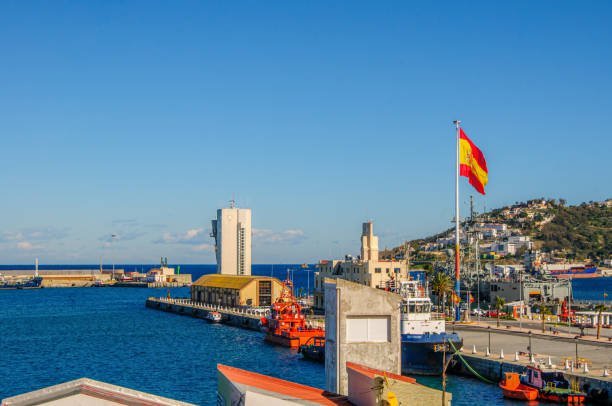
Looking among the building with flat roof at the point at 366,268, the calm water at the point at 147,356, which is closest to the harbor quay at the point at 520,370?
the calm water at the point at 147,356

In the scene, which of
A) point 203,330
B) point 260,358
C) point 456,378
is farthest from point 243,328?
point 456,378

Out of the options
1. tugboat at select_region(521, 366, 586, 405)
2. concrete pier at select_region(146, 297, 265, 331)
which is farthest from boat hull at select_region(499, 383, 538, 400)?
concrete pier at select_region(146, 297, 265, 331)

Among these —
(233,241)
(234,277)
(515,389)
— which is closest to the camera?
(515,389)

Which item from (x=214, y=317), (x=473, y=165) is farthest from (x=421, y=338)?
(x=214, y=317)

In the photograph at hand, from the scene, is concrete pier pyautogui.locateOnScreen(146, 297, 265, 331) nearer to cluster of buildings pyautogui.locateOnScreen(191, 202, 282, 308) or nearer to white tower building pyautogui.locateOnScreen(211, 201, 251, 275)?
cluster of buildings pyautogui.locateOnScreen(191, 202, 282, 308)

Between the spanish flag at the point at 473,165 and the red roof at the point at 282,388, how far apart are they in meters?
49.0

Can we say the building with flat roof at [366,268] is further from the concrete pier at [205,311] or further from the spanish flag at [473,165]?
the spanish flag at [473,165]

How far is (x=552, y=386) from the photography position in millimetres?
38812

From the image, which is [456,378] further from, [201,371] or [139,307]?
[139,307]

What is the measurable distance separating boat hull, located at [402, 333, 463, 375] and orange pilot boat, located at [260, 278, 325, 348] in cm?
2090

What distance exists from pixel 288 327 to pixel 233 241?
8654 centimetres

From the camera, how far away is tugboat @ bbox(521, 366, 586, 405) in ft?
123

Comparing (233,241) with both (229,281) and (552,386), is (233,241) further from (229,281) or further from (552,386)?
(552,386)

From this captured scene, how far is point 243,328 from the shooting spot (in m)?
90.6
